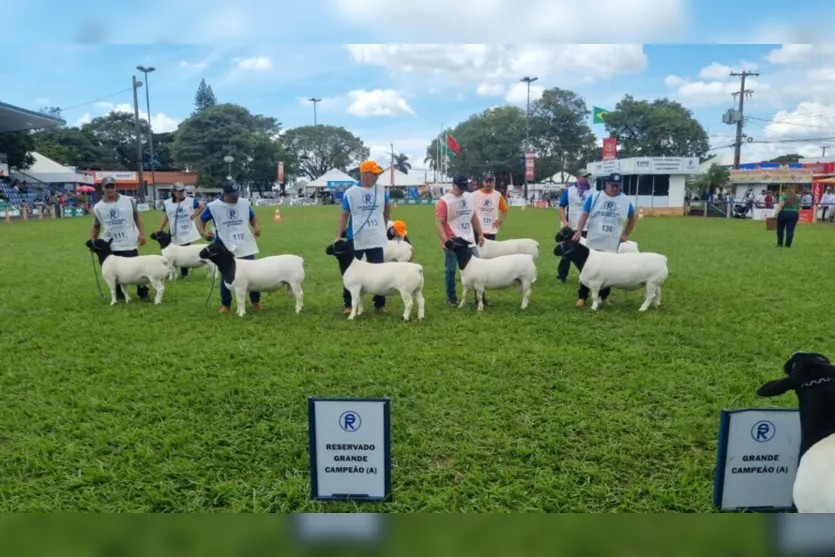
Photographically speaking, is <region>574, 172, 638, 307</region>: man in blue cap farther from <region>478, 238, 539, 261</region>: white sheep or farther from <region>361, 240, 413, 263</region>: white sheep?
<region>361, 240, 413, 263</region>: white sheep

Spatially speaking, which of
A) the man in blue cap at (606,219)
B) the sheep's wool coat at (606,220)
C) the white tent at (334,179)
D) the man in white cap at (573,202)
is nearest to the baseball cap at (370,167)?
the man in blue cap at (606,219)

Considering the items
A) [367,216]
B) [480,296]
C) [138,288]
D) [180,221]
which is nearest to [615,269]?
[480,296]

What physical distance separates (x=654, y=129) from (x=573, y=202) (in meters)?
32.1

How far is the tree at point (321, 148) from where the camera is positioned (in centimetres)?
2345

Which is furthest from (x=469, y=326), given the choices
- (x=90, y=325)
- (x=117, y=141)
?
(x=117, y=141)

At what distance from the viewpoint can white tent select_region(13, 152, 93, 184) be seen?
1732 inches

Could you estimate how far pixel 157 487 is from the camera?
3.15 meters

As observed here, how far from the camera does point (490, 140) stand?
32.1 m

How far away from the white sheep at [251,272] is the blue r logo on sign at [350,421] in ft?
15.4

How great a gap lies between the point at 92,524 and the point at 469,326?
4981 mm

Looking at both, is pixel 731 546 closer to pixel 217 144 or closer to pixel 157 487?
pixel 157 487

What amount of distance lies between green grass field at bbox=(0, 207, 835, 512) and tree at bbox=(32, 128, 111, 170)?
50.3m

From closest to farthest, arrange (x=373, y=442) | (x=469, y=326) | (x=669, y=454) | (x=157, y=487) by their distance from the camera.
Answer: (x=373, y=442) → (x=157, y=487) → (x=669, y=454) → (x=469, y=326)

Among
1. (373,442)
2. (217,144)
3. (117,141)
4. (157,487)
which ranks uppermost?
(117,141)
